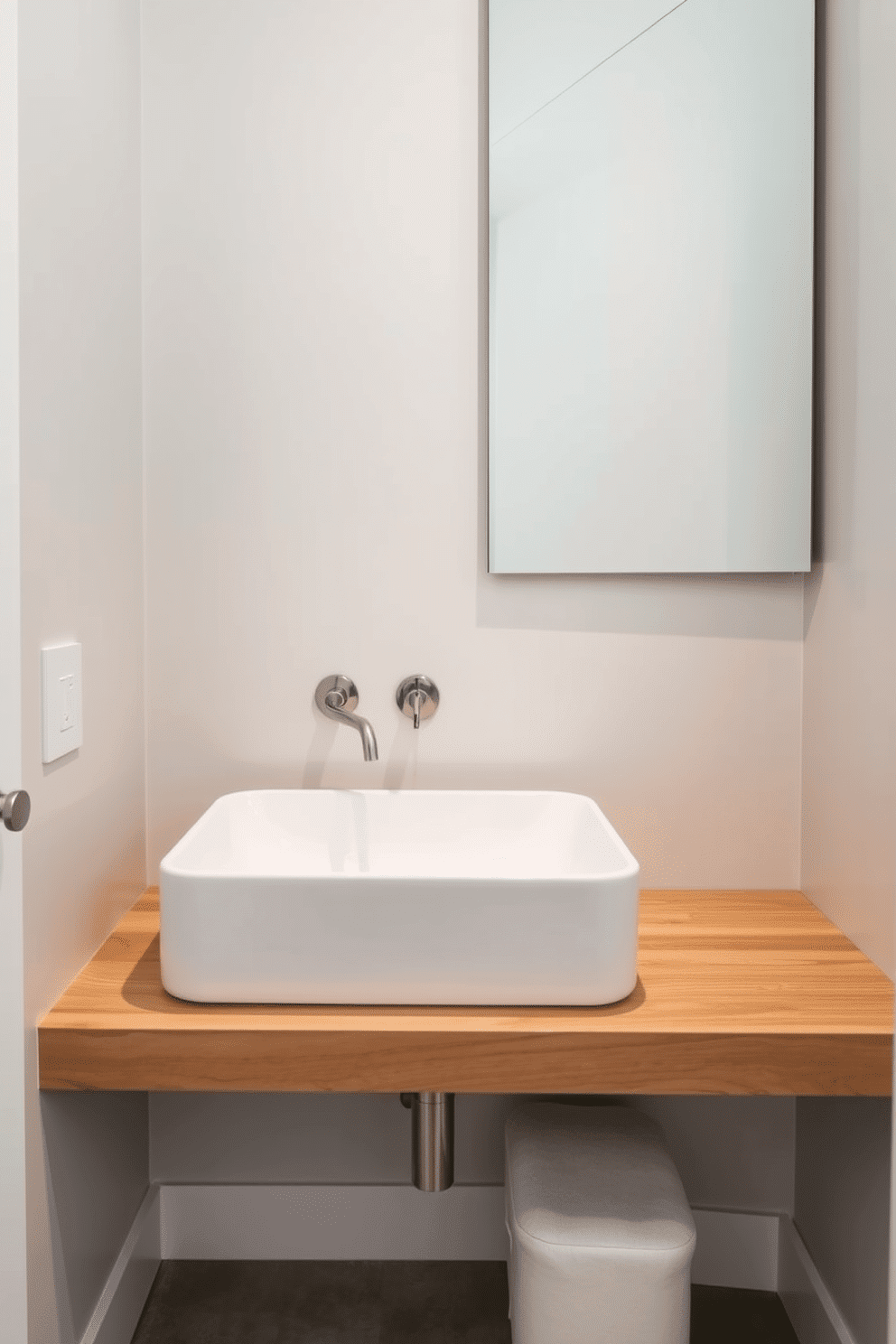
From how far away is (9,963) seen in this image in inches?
45.7

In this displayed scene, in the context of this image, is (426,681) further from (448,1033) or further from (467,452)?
(448,1033)

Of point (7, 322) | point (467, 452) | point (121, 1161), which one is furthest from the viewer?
point (467, 452)

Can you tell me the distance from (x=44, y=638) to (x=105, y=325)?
0.52m

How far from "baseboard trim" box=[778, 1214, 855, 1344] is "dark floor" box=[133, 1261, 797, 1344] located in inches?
1.1

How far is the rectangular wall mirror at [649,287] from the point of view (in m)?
1.64

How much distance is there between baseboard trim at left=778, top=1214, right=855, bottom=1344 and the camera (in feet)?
→ 4.98

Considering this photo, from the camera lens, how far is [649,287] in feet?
5.49

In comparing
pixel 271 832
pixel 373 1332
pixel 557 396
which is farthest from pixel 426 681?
pixel 373 1332

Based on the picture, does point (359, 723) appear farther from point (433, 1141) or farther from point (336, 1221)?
point (336, 1221)

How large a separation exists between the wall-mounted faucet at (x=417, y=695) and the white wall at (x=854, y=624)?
602 millimetres

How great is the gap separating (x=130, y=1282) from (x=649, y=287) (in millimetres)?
1700

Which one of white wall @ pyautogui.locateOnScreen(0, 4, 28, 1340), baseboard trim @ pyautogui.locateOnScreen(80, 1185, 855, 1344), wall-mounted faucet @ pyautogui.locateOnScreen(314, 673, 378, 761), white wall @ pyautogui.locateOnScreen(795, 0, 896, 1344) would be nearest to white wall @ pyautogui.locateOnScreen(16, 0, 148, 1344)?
white wall @ pyautogui.locateOnScreen(0, 4, 28, 1340)

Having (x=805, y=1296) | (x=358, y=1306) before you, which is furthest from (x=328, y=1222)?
(x=805, y=1296)

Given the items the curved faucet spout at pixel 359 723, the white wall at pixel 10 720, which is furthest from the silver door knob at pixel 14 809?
the curved faucet spout at pixel 359 723
